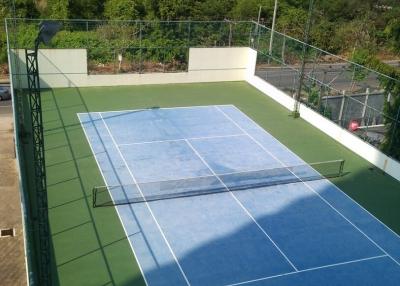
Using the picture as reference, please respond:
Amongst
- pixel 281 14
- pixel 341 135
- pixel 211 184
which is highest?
pixel 281 14

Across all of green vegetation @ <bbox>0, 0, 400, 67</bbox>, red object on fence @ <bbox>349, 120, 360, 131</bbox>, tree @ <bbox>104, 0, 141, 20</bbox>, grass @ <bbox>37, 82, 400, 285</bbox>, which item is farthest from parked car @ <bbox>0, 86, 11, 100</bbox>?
red object on fence @ <bbox>349, 120, 360, 131</bbox>

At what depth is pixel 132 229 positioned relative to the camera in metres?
15.9

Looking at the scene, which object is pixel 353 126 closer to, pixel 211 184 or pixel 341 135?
pixel 341 135

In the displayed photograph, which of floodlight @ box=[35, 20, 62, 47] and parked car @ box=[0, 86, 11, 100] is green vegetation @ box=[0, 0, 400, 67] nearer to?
parked car @ box=[0, 86, 11, 100]

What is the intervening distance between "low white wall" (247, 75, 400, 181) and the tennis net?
1754mm

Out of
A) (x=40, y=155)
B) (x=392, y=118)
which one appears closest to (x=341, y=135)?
(x=392, y=118)

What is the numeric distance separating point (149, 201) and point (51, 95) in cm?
1217

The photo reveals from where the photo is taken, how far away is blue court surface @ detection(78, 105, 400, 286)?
14.4 meters

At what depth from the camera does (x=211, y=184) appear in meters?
18.8

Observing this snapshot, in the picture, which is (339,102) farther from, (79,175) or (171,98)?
(79,175)

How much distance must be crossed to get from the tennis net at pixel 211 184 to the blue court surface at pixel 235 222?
0.59 ft

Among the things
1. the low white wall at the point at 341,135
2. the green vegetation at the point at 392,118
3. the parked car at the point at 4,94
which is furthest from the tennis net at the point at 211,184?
the parked car at the point at 4,94

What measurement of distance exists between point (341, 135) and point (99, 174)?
10936 mm

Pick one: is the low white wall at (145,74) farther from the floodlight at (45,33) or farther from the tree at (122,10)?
the tree at (122,10)
